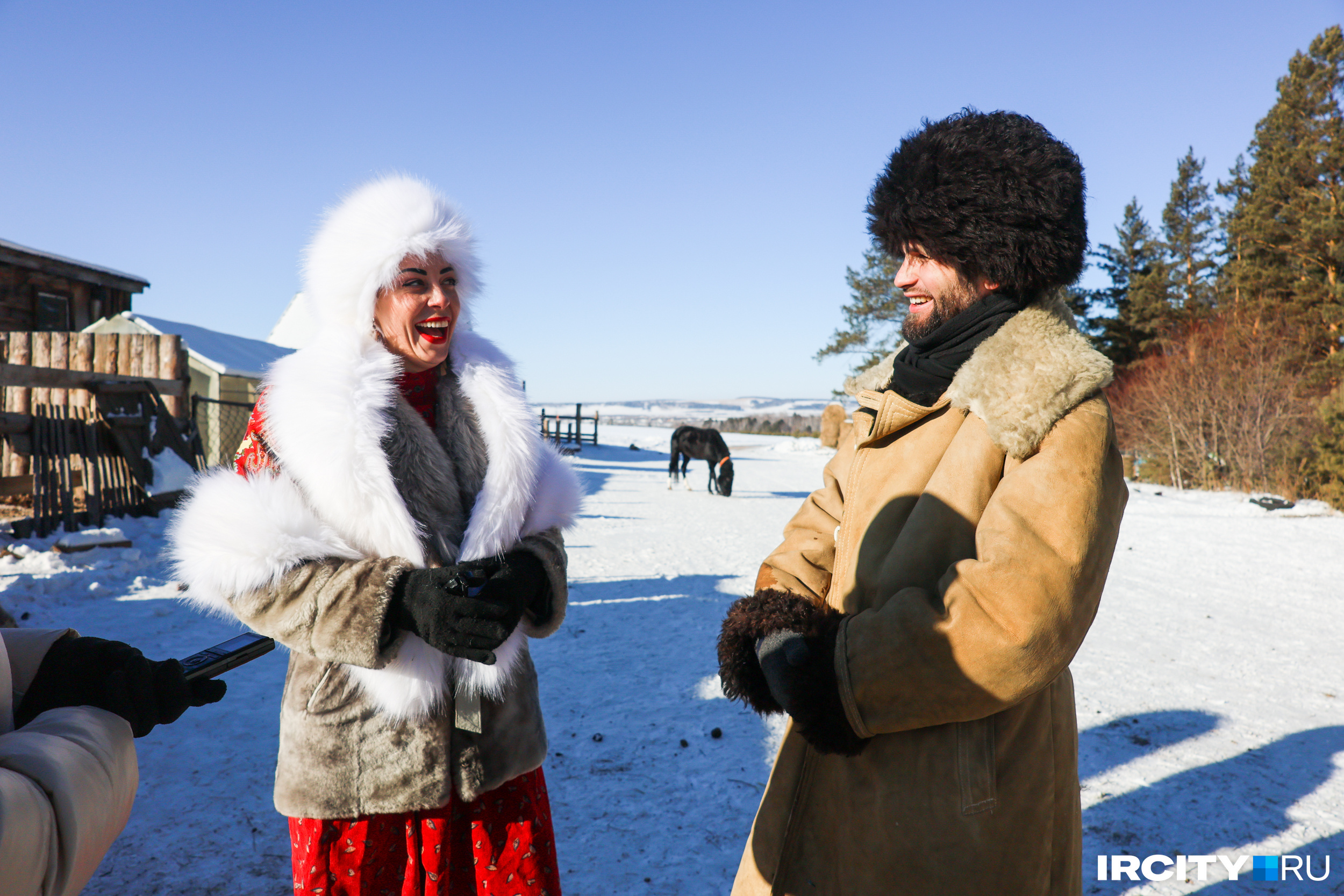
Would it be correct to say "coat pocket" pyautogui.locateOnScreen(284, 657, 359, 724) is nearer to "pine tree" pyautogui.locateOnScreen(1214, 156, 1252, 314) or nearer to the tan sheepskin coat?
the tan sheepskin coat

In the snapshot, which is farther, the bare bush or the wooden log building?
the bare bush

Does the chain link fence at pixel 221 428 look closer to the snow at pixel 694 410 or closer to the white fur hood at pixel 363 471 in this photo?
the white fur hood at pixel 363 471

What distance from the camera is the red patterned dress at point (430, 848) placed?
5.48ft

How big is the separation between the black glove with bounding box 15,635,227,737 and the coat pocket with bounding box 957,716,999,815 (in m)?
1.35

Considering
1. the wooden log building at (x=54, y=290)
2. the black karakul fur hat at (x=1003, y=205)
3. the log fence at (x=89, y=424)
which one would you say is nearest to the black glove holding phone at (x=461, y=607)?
the black karakul fur hat at (x=1003, y=205)

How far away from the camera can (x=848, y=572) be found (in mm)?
1564

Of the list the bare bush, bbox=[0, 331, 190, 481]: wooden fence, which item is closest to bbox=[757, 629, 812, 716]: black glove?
bbox=[0, 331, 190, 481]: wooden fence

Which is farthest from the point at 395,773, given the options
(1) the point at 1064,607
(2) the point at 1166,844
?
(2) the point at 1166,844

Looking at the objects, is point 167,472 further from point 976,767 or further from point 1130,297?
point 1130,297

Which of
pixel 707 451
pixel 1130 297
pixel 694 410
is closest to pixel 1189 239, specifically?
pixel 1130 297

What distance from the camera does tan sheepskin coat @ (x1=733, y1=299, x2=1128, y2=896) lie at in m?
1.22

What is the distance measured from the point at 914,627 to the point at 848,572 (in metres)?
0.32

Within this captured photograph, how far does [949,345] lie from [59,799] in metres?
1.63

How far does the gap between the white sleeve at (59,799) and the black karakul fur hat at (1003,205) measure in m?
1.72
